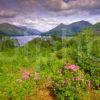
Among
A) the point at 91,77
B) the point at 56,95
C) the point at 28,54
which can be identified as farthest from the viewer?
the point at 28,54

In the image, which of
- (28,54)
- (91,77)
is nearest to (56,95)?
(91,77)

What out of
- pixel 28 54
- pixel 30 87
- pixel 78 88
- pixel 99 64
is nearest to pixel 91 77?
pixel 99 64

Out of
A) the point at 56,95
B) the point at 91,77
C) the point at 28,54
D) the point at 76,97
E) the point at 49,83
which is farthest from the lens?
the point at 28,54

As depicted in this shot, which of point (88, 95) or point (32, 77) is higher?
point (32, 77)

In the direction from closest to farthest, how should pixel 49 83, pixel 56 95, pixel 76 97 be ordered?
pixel 76 97 < pixel 56 95 < pixel 49 83

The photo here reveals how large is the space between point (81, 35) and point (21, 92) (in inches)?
201

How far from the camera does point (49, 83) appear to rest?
12.5m

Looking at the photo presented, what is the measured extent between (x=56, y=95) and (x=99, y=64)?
3.82 m

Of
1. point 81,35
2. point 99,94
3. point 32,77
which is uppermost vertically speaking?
point 81,35

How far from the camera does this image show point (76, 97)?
411 inches

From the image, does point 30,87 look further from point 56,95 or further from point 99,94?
point 99,94

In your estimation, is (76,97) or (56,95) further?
(56,95)

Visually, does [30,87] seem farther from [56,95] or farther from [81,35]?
[81,35]

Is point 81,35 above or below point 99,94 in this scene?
above
